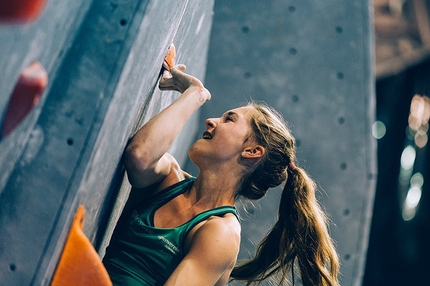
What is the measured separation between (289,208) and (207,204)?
0.29m

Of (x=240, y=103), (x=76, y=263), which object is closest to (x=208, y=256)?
(x=76, y=263)

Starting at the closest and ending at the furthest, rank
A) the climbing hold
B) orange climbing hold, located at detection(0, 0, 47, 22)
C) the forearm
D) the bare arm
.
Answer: orange climbing hold, located at detection(0, 0, 47, 22), the climbing hold, the bare arm, the forearm

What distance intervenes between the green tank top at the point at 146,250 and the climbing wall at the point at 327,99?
1249mm

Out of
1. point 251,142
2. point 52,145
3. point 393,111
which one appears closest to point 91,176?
point 52,145

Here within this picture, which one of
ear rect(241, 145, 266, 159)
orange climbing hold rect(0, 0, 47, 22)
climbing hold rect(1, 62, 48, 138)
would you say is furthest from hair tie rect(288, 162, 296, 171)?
orange climbing hold rect(0, 0, 47, 22)

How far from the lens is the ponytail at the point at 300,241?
5.18 feet

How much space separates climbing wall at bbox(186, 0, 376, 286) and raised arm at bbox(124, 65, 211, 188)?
1.19m

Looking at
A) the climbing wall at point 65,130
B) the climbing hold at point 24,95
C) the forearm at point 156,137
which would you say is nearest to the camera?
the climbing hold at point 24,95

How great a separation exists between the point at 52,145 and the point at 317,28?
5.89 feet

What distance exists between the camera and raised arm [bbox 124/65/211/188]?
134 cm

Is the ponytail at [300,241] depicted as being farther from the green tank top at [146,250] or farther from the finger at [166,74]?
the finger at [166,74]

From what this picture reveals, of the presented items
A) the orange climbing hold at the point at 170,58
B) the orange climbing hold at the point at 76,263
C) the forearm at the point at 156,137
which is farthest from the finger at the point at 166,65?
the orange climbing hold at the point at 76,263

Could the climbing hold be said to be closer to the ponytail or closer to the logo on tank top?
the logo on tank top

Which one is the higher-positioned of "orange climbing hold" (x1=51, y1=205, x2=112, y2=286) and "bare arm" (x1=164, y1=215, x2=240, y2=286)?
"bare arm" (x1=164, y1=215, x2=240, y2=286)
